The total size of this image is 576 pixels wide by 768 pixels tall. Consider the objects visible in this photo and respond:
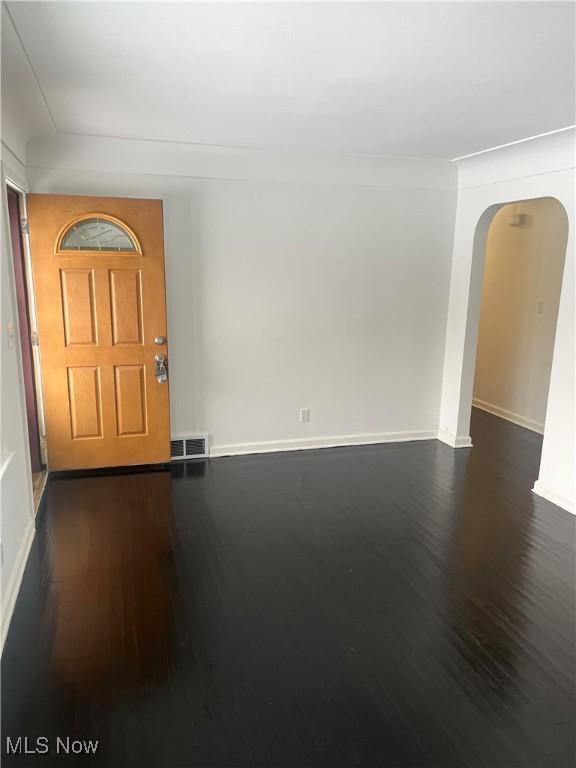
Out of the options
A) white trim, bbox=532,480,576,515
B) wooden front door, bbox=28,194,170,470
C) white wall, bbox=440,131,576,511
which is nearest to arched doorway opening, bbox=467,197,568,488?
white wall, bbox=440,131,576,511

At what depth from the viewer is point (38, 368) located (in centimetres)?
A: 388

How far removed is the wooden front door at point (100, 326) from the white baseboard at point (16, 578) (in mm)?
1007

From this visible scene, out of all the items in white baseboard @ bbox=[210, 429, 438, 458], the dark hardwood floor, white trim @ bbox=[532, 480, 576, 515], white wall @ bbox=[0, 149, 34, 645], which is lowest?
the dark hardwood floor

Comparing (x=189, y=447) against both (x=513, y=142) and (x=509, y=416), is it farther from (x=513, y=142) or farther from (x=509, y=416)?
(x=509, y=416)

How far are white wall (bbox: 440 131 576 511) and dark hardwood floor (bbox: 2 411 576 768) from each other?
1.46ft

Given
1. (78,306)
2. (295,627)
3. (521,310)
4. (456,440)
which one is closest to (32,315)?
(78,306)

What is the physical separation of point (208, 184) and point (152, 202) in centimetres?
49

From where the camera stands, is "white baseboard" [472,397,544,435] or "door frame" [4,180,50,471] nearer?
"door frame" [4,180,50,471]

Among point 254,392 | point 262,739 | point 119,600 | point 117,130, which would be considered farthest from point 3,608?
point 117,130

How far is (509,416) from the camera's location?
5.77 m

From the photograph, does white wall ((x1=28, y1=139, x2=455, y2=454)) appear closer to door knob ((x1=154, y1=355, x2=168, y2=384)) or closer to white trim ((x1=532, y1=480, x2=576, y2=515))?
door knob ((x1=154, y1=355, x2=168, y2=384))

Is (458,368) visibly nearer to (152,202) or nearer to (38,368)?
(152,202)

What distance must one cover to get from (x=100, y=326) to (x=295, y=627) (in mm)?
2559

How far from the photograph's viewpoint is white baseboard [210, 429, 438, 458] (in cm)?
452
